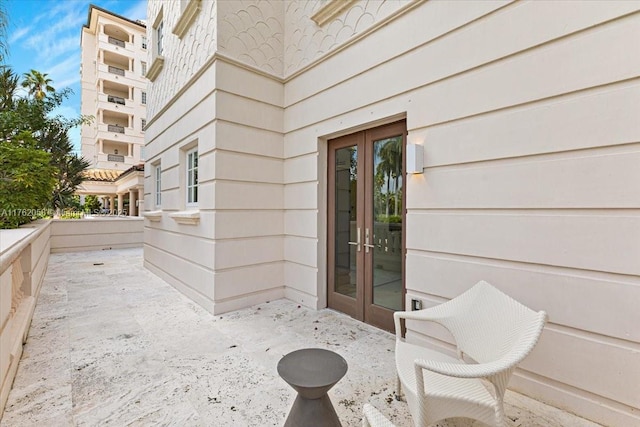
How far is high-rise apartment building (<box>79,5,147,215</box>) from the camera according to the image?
2070 cm

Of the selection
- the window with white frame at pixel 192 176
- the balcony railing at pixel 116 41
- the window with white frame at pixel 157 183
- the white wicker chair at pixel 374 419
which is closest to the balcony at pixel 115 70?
the balcony railing at pixel 116 41

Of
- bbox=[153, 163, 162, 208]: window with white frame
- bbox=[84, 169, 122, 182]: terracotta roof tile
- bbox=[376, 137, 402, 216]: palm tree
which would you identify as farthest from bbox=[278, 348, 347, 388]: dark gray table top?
bbox=[84, 169, 122, 182]: terracotta roof tile

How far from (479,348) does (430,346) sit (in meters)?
0.98

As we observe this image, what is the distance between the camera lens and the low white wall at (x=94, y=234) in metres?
9.08

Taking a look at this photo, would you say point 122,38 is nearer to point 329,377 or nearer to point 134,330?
point 134,330

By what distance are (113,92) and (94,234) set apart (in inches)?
680

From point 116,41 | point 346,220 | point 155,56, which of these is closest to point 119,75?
point 116,41

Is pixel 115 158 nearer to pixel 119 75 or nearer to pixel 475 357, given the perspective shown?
pixel 119 75

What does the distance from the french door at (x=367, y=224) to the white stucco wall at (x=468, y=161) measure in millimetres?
187

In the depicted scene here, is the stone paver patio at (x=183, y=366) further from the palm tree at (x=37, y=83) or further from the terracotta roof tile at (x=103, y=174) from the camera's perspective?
the terracotta roof tile at (x=103, y=174)

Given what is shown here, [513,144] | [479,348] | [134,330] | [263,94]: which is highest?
[263,94]

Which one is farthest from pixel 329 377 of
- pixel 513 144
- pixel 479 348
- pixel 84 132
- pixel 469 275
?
pixel 84 132

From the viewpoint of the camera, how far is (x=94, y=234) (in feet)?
Result: 31.7

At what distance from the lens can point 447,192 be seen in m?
2.65
